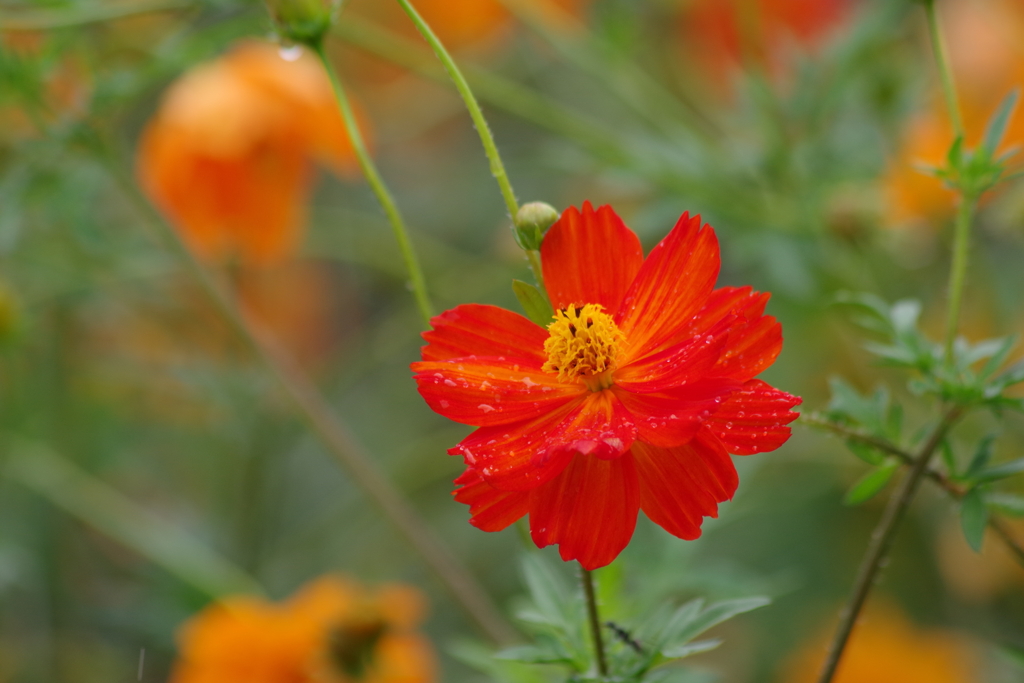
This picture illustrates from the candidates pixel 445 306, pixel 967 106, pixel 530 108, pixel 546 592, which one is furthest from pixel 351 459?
pixel 967 106

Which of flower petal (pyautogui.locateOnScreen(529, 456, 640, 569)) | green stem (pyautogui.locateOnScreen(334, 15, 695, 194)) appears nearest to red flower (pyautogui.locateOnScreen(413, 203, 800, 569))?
flower petal (pyautogui.locateOnScreen(529, 456, 640, 569))

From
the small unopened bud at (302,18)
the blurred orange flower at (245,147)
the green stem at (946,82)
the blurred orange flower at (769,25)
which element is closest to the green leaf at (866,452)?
the green stem at (946,82)

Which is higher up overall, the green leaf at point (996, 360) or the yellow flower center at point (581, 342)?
the yellow flower center at point (581, 342)

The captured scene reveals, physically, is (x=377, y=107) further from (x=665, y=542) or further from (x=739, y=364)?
(x=739, y=364)

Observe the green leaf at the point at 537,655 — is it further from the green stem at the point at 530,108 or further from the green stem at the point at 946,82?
the green stem at the point at 530,108

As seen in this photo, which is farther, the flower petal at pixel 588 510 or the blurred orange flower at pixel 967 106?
the blurred orange flower at pixel 967 106

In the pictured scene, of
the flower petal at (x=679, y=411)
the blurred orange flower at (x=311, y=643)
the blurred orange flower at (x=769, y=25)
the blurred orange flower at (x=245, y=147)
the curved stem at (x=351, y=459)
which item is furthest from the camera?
the blurred orange flower at (x=769, y=25)
